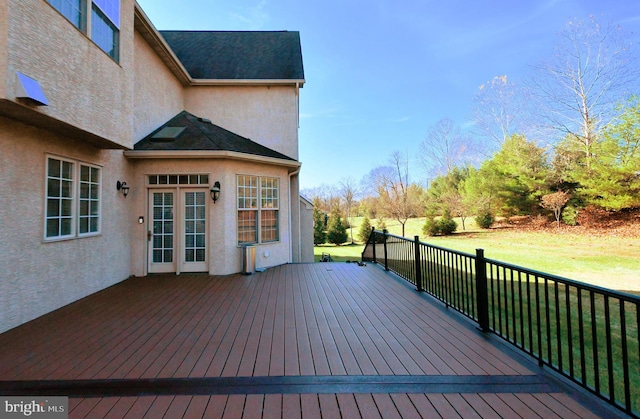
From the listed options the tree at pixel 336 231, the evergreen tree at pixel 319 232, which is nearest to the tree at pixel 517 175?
the tree at pixel 336 231

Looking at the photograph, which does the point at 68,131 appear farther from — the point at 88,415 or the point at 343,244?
the point at 343,244

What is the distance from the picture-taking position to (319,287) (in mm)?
5547

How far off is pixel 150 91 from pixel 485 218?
22.1 metres

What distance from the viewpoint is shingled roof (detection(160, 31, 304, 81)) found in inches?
381

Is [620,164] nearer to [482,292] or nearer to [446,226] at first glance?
[446,226]

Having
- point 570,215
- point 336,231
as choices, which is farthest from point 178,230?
point 570,215

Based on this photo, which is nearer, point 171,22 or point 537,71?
point 171,22

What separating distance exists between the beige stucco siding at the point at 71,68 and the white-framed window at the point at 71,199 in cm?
84

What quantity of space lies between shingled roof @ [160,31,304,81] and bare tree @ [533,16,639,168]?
1893 cm

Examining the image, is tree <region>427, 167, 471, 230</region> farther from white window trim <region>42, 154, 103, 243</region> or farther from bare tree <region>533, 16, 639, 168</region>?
white window trim <region>42, 154, 103, 243</region>

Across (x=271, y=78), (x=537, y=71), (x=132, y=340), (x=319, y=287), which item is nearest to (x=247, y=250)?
(x=319, y=287)

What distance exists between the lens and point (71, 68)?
3.84 meters

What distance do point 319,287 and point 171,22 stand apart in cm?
1440

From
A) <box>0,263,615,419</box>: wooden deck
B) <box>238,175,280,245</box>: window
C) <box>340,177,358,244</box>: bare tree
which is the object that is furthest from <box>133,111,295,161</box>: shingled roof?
<box>340,177,358,244</box>: bare tree
